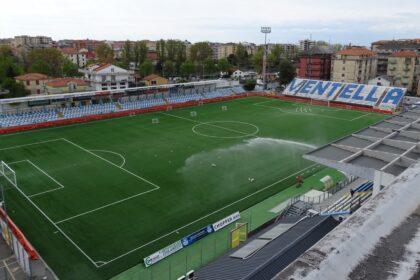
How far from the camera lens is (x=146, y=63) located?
77.1m

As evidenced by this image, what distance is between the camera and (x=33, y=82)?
59.3m

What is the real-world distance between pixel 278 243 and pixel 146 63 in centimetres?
6935

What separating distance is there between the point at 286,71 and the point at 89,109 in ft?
129

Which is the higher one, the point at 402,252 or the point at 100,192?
the point at 402,252

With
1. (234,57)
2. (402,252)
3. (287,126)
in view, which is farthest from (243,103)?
(234,57)

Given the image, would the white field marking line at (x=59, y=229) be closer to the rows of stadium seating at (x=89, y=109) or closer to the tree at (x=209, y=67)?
the rows of stadium seating at (x=89, y=109)

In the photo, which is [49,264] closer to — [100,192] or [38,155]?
[100,192]

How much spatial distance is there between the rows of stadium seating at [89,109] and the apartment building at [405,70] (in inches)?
1367

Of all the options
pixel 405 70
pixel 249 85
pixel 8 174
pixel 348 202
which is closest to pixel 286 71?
pixel 249 85

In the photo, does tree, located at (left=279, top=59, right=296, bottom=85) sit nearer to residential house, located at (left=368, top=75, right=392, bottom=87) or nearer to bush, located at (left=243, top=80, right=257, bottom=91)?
bush, located at (left=243, top=80, right=257, bottom=91)

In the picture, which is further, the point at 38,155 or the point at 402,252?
the point at 38,155

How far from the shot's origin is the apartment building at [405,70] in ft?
216

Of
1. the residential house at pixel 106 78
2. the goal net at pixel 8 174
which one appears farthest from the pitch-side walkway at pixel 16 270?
the residential house at pixel 106 78

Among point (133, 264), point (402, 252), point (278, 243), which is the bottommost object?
point (133, 264)
